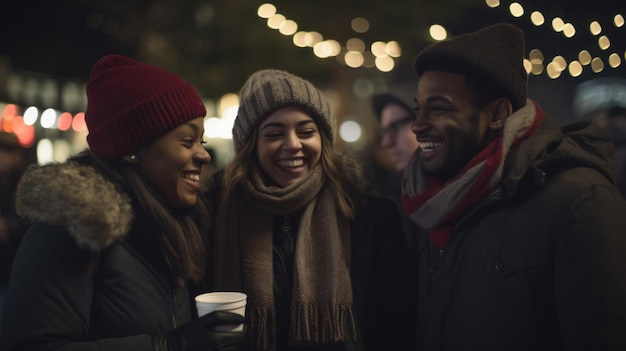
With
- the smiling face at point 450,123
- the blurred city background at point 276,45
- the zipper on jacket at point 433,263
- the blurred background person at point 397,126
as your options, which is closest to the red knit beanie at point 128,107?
the smiling face at point 450,123

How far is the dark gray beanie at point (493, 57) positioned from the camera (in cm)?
255

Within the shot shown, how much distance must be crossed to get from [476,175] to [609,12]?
1.53 m

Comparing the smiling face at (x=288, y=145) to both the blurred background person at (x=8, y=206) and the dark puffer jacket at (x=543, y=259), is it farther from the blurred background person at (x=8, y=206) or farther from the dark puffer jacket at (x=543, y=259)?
the blurred background person at (x=8, y=206)

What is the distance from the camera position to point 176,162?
8.02 ft

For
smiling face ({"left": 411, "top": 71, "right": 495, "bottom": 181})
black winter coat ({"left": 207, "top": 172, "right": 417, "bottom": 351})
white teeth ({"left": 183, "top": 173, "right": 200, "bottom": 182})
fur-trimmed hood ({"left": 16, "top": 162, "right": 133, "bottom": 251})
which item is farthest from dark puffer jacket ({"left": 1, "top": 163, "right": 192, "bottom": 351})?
smiling face ({"left": 411, "top": 71, "right": 495, "bottom": 181})

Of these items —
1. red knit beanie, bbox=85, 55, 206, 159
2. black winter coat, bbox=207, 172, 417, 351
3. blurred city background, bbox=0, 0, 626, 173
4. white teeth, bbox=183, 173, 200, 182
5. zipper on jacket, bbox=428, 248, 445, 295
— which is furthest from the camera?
blurred city background, bbox=0, 0, 626, 173

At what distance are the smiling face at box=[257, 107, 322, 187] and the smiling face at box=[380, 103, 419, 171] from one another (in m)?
2.43

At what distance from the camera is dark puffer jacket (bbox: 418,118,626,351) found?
6.55ft

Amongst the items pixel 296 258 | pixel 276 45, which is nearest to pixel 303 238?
pixel 296 258

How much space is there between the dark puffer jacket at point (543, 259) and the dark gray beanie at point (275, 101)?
3.52 feet

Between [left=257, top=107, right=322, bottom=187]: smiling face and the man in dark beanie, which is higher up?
[left=257, top=107, right=322, bottom=187]: smiling face

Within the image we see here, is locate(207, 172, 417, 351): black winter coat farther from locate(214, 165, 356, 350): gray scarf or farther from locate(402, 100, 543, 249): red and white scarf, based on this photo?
locate(402, 100, 543, 249): red and white scarf

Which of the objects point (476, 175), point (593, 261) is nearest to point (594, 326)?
point (593, 261)

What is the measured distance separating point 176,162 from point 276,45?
1069cm
